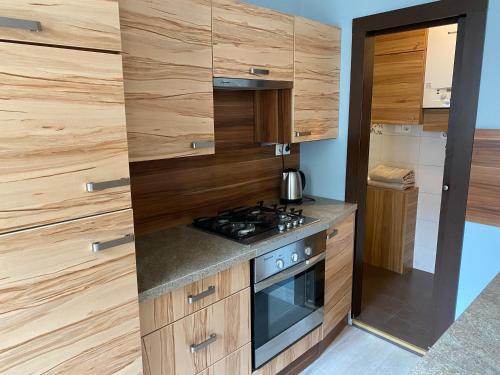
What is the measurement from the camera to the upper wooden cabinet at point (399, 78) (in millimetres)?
2998

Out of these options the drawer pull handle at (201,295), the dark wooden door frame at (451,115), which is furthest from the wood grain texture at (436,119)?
the drawer pull handle at (201,295)

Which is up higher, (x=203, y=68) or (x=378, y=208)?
(x=203, y=68)

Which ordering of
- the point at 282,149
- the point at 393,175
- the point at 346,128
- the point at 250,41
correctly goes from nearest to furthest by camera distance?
the point at 250,41
the point at 346,128
the point at 282,149
the point at 393,175

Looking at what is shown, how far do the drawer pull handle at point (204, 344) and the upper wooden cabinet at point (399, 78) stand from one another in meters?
2.41

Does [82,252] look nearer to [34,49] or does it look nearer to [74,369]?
[74,369]

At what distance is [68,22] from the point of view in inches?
37.8

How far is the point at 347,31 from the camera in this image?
237cm

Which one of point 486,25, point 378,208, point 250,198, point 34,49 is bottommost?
point 378,208

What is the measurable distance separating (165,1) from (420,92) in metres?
2.30

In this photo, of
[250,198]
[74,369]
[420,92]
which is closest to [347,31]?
[420,92]

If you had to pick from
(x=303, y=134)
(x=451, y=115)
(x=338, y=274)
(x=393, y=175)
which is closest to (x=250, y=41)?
(x=303, y=134)

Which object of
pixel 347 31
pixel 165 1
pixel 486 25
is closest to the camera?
pixel 165 1

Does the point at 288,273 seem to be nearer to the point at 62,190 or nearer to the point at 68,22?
the point at 62,190

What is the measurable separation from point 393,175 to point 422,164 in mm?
284
